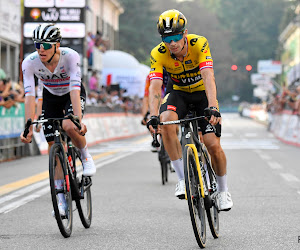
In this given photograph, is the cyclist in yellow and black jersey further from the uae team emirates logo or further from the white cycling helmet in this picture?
the white cycling helmet

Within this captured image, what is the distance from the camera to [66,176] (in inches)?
276

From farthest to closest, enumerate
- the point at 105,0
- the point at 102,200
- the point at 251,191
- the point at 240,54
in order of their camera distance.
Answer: the point at 240,54 → the point at 105,0 → the point at 251,191 → the point at 102,200

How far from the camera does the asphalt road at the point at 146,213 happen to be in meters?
6.73

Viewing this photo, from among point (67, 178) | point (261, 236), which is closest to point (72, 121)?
point (67, 178)

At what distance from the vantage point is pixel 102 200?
32.3ft

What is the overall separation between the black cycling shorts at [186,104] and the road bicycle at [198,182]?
0.56 ft

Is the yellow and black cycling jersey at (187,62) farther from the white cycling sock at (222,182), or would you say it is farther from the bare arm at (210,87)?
the white cycling sock at (222,182)

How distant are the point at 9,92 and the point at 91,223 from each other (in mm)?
10009

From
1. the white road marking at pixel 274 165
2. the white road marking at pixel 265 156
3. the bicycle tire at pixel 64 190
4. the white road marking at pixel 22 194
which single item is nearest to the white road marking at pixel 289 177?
the white road marking at pixel 274 165

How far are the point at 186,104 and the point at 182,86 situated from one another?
0.17m

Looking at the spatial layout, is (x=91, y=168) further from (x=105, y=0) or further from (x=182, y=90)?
(x=105, y=0)

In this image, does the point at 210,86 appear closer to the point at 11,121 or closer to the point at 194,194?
the point at 194,194

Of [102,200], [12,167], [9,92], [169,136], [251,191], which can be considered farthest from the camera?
[9,92]

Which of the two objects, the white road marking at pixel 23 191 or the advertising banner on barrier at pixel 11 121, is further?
the advertising banner on barrier at pixel 11 121
